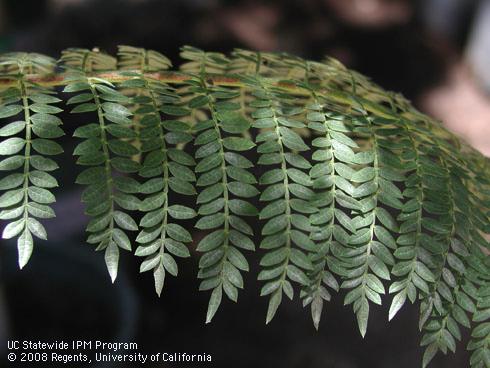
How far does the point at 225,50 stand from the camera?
15.6 feet

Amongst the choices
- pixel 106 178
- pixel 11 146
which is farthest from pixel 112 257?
pixel 11 146

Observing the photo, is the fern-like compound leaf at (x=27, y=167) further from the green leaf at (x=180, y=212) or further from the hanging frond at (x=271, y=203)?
the green leaf at (x=180, y=212)

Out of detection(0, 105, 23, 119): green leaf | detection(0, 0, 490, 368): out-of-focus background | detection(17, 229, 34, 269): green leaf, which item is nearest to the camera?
detection(17, 229, 34, 269): green leaf

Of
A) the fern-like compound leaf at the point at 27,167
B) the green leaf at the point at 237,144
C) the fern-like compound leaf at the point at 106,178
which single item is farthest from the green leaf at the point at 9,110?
the green leaf at the point at 237,144

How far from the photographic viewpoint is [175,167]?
1.30 meters

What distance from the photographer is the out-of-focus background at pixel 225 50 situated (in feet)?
8.70

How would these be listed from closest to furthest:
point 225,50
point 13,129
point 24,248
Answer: point 24,248, point 13,129, point 225,50

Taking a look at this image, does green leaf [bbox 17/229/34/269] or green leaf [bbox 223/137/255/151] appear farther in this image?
green leaf [bbox 223/137/255/151]

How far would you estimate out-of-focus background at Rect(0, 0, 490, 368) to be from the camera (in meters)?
2.65

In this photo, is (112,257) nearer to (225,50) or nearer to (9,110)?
(9,110)

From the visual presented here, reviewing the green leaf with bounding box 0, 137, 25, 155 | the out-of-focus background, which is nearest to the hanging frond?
the green leaf with bounding box 0, 137, 25, 155

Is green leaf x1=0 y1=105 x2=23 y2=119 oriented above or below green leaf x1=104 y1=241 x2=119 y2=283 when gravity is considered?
above

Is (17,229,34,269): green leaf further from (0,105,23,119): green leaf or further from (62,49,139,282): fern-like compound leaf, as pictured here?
(0,105,23,119): green leaf

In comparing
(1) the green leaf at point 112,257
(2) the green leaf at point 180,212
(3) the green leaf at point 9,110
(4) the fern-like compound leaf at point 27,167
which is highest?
(3) the green leaf at point 9,110
